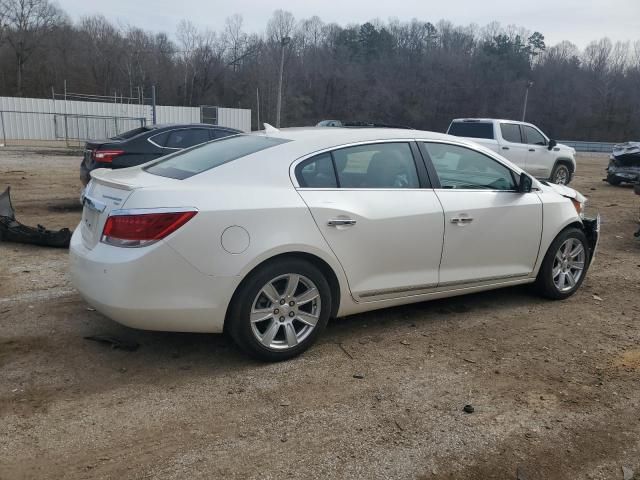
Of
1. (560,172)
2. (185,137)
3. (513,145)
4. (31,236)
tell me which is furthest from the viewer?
(560,172)

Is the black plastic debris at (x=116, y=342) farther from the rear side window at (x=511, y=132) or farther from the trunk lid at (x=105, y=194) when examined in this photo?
the rear side window at (x=511, y=132)

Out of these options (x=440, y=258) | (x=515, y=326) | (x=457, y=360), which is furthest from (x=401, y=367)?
(x=515, y=326)

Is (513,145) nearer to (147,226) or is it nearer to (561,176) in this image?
(561,176)

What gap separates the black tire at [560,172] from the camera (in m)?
15.3

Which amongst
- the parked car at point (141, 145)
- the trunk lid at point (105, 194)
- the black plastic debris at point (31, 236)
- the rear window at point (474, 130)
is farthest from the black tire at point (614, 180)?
the trunk lid at point (105, 194)

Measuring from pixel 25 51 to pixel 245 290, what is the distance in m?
75.6

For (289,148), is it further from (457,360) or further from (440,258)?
(457,360)

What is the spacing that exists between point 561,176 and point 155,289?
14.7 m

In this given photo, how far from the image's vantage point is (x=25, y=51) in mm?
67000

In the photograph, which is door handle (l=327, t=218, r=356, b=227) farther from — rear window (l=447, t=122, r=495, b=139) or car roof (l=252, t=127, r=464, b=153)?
rear window (l=447, t=122, r=495, b=139)

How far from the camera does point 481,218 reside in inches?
184

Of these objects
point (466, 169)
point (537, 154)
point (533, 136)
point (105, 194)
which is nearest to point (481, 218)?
point (466, 169)

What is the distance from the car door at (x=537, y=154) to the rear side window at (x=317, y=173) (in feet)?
38.4

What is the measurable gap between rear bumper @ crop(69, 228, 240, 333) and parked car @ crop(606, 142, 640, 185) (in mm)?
16040
